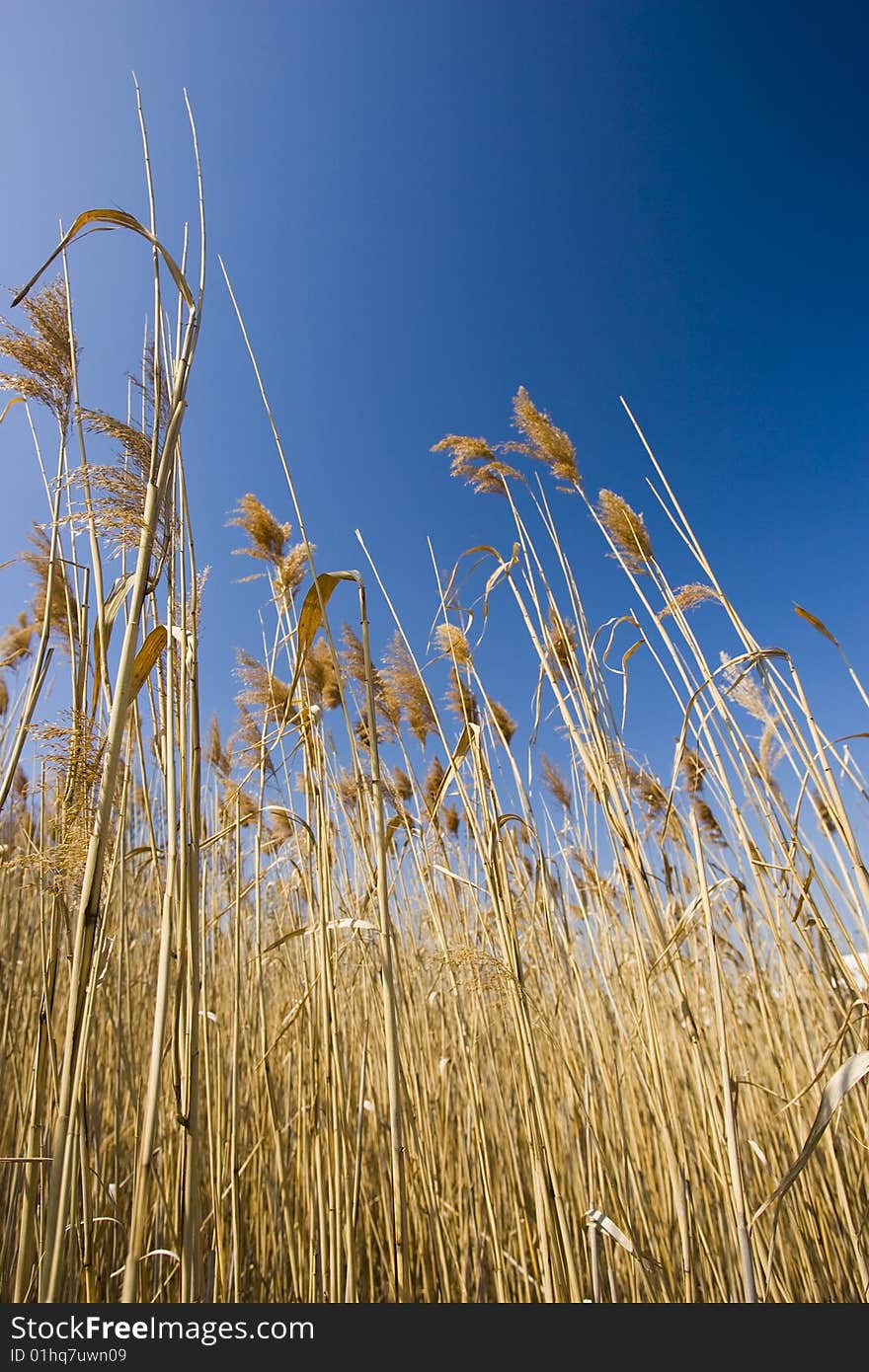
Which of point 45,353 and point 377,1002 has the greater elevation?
point 45,353

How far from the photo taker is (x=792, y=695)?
1.41 meters

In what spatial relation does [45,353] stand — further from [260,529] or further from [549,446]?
[549,446]

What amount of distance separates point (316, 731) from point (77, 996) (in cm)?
101

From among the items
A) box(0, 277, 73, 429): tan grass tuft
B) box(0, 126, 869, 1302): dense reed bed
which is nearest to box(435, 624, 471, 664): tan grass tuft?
box(0, 126, 869, 1302): dense reed bed

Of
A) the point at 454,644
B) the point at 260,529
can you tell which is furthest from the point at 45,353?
the point at 454,644

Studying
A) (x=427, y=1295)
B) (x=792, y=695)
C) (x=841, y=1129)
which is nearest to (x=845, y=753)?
(x=792, y=695)

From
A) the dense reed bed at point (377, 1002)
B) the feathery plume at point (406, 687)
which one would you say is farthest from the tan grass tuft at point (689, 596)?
the feathery plume at point (406, 687)

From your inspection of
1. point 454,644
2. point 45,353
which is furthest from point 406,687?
point 45,353

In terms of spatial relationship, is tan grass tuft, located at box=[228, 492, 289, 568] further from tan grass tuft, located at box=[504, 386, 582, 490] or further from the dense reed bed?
A: tan grass tuft, located at box=[504, 386, 582, 490]

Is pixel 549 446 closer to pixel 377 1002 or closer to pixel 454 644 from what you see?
pixel 454 644

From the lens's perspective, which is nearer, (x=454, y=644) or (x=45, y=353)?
(x=45, y=353)

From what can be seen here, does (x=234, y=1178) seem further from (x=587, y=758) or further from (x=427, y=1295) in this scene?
(x=587, y=758)

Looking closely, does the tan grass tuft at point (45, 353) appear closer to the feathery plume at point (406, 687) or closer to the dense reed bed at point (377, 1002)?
the dense reed bed at point (377, 1002)

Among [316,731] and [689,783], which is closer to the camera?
[316,731]
